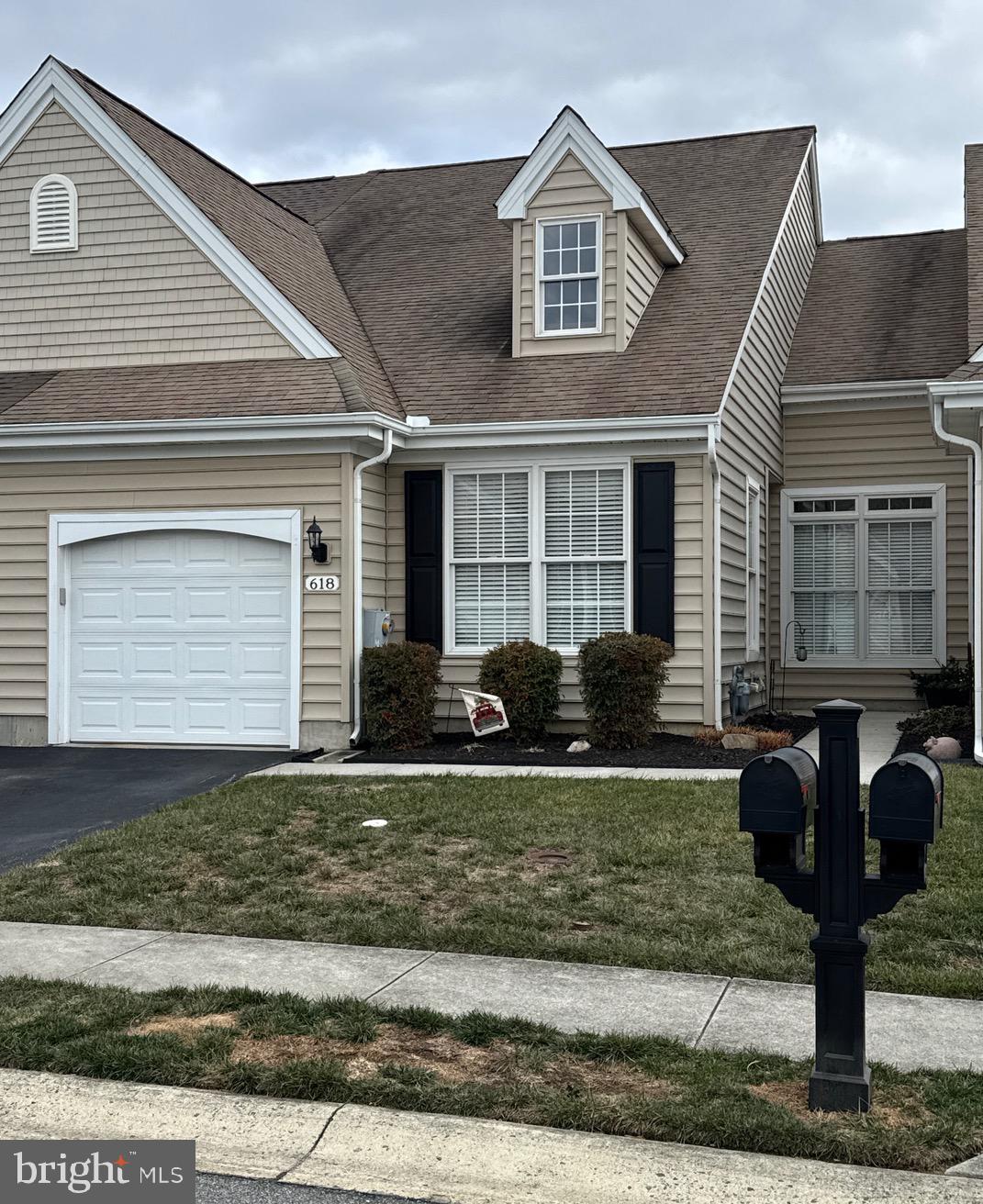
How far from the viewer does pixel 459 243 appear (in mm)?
18109

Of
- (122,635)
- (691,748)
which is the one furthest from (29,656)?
(691,748)

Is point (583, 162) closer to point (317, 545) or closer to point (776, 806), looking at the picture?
point (317, 545)

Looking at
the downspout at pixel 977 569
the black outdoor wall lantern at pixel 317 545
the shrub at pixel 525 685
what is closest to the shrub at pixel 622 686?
the shrub at pixel 525 685

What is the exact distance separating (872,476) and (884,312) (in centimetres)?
270

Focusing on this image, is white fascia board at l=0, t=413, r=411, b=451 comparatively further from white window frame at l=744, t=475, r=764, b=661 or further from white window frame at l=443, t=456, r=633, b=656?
white window frame at l=744, t=475, r=764, b=661

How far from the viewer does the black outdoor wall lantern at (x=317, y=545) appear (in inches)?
518

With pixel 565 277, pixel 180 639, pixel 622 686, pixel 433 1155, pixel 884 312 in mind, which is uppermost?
pixel 884 312

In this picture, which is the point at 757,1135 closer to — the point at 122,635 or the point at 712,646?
the point at 712,646

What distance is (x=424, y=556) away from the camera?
1452 cm

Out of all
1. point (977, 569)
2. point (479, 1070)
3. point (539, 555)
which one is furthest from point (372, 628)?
point (479, 1070)

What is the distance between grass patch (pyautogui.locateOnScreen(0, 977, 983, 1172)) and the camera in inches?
169

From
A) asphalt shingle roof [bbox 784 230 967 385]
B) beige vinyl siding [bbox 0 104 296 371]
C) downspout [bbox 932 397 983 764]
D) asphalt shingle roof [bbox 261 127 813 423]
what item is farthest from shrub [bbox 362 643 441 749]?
asphalt shingle roof [bbox 784 230 967 385]

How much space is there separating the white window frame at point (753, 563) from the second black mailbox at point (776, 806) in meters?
11.2

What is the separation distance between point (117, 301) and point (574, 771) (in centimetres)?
746
